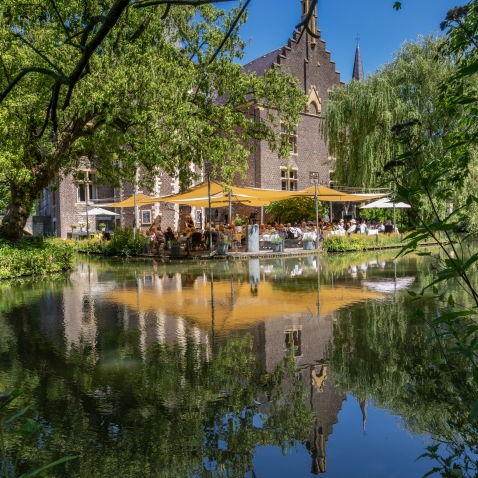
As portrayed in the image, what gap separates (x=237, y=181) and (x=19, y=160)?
2364 cm

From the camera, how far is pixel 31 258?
15508 millimetres

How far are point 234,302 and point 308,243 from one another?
1526cm

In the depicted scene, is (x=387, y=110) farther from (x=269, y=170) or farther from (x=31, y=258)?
(x=31, y=258)

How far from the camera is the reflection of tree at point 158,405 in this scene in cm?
323

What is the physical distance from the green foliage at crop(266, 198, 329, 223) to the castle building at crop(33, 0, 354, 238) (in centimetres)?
189

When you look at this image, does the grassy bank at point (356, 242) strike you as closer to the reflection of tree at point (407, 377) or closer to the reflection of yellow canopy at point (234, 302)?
the reflection of yellow canopy at point (234, 302)

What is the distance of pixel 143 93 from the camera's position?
13.8m

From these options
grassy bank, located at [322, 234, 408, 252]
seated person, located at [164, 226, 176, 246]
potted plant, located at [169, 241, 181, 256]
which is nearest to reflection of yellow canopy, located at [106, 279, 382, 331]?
potted plant, located at [169, 241, 181, 256]

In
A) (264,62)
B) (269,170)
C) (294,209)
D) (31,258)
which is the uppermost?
(264,62)

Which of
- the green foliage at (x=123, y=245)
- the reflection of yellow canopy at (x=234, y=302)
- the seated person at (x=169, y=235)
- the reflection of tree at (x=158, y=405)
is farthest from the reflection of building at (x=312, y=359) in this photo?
the seated person at (x=169, y=235)

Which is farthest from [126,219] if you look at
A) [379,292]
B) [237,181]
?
[379,292]

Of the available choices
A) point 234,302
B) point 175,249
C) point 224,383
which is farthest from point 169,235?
point 224,383

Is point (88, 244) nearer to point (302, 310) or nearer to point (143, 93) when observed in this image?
point (143, 93)

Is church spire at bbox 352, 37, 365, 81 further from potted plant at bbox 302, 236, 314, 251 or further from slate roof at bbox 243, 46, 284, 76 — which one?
potted plant at bbox 302, 236, 314, 251
